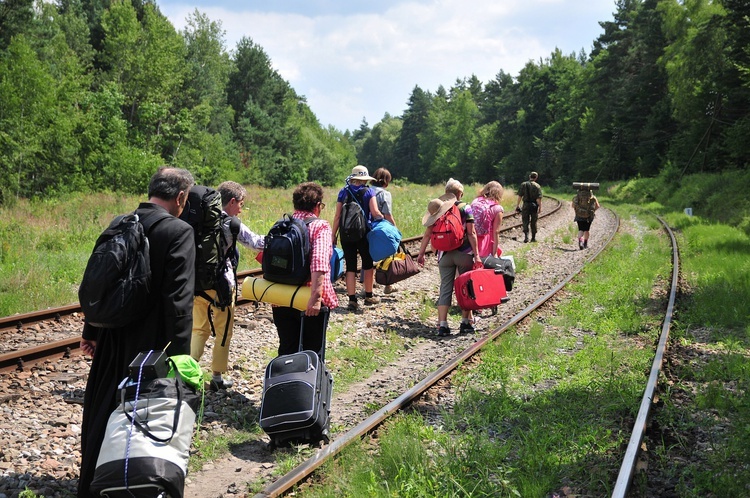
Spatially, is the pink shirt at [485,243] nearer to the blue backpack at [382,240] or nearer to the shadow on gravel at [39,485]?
the blue backpack at [382,240]

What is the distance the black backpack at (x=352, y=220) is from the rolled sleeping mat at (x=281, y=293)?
3707 millimetres

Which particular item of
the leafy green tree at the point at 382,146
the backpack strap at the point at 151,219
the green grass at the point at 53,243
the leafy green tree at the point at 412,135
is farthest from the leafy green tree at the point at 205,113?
the leafy green tree at the point at 382,146

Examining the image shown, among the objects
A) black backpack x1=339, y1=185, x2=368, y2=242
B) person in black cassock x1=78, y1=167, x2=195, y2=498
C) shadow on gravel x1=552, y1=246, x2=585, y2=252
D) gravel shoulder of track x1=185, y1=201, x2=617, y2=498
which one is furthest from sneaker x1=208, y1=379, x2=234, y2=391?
shadow on gravel x1=552, y1=246, x2=585, y2=252

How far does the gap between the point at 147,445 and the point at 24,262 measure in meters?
10.6

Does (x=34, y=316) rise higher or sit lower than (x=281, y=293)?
lower

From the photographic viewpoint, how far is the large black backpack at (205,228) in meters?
5.21

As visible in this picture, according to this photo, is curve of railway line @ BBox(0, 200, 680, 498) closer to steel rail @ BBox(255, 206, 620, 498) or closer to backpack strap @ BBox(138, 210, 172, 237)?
steel rail @ BBox(255, 206, 620, 498)

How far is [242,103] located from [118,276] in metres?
59.6

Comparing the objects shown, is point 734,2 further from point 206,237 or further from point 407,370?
point 206,237

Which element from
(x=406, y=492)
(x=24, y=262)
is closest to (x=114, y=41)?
(x=24, y=262)

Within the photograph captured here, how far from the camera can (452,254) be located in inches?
344

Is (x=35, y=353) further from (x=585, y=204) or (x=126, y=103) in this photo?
(x=126, y=103)

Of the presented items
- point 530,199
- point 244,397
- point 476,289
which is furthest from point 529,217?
point 244,397

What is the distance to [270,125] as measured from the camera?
59.5 meters
